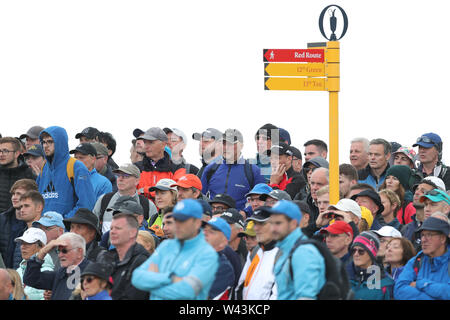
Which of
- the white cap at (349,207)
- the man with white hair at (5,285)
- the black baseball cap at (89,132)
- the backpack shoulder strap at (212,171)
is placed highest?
the black baseball cap at (89,132)

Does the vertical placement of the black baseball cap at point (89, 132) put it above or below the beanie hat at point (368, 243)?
above

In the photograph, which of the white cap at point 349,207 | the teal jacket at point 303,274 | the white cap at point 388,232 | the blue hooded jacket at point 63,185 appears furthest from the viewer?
the blue hooded jacket at point 63,185

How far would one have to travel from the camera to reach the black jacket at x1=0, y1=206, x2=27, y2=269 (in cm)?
1329

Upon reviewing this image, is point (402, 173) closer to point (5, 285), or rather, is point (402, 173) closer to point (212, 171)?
point (212, 171)

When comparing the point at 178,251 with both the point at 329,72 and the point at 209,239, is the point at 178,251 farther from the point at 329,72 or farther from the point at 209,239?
the point at 329,72

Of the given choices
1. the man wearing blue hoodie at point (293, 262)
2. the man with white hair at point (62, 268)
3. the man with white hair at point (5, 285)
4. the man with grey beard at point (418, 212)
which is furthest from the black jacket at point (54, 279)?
the man with grey beard at point (418, 212)

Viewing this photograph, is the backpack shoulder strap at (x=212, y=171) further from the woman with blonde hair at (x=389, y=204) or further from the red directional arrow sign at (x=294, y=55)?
the woman with blonde hair at (x=389, y=204)

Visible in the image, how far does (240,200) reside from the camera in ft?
45.4

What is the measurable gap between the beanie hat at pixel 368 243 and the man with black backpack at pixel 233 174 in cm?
335

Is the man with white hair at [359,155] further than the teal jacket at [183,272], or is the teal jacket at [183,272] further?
the man with white hair at [359,155]

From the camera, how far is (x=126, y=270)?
10.1 m

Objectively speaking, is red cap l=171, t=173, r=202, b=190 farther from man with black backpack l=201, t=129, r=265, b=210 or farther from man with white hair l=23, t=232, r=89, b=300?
man with white hair l=23, t=232, r=89, b=300

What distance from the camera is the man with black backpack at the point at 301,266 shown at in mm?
8133
